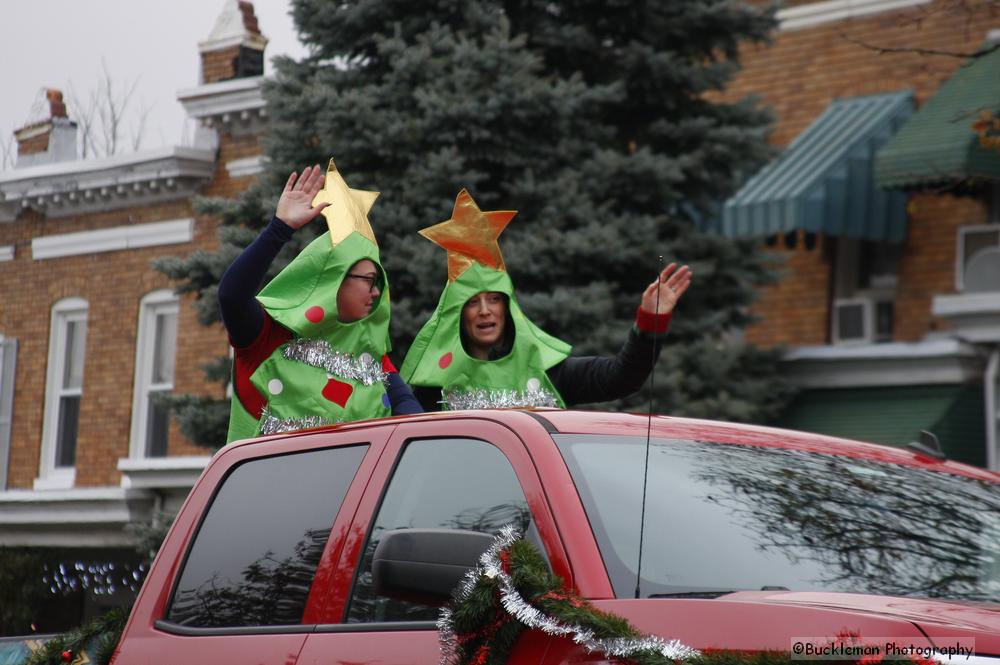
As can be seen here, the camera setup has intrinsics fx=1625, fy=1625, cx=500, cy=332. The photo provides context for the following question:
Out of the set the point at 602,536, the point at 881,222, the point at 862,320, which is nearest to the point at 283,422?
the point at 602,536

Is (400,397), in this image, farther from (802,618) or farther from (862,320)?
(862,320)

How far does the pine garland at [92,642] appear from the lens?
503cm

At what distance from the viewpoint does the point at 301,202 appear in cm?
592

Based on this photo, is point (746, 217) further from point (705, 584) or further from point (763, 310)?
point (705, 584)

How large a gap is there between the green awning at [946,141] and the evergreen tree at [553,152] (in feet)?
4.18

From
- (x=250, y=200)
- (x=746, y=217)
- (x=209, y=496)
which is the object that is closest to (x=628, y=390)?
(x=209, y=496)

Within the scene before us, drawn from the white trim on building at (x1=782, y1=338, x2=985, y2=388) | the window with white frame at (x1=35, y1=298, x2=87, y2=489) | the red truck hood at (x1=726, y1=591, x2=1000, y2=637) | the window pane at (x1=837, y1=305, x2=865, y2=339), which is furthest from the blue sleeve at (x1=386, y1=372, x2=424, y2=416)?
the window with white frame at (x1=35, y1=298, x2=87, y2=489)

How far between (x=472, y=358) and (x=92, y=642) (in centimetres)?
179

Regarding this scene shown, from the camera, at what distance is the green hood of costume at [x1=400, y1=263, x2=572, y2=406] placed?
6.14 m

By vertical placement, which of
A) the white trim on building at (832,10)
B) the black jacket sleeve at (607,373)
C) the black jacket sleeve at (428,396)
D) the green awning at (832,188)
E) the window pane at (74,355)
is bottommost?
the window pane at (74,355)

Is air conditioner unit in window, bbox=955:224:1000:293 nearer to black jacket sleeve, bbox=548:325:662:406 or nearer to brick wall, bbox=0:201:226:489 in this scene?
brick wall, bbox=0:201:226:489

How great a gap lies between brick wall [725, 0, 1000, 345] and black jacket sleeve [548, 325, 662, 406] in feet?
31.5

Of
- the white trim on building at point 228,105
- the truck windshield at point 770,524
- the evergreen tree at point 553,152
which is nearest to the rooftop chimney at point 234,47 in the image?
the white trim on building at point 228,105

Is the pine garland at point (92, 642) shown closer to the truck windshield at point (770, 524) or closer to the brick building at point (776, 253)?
the truck windshield at point (770, 524)
